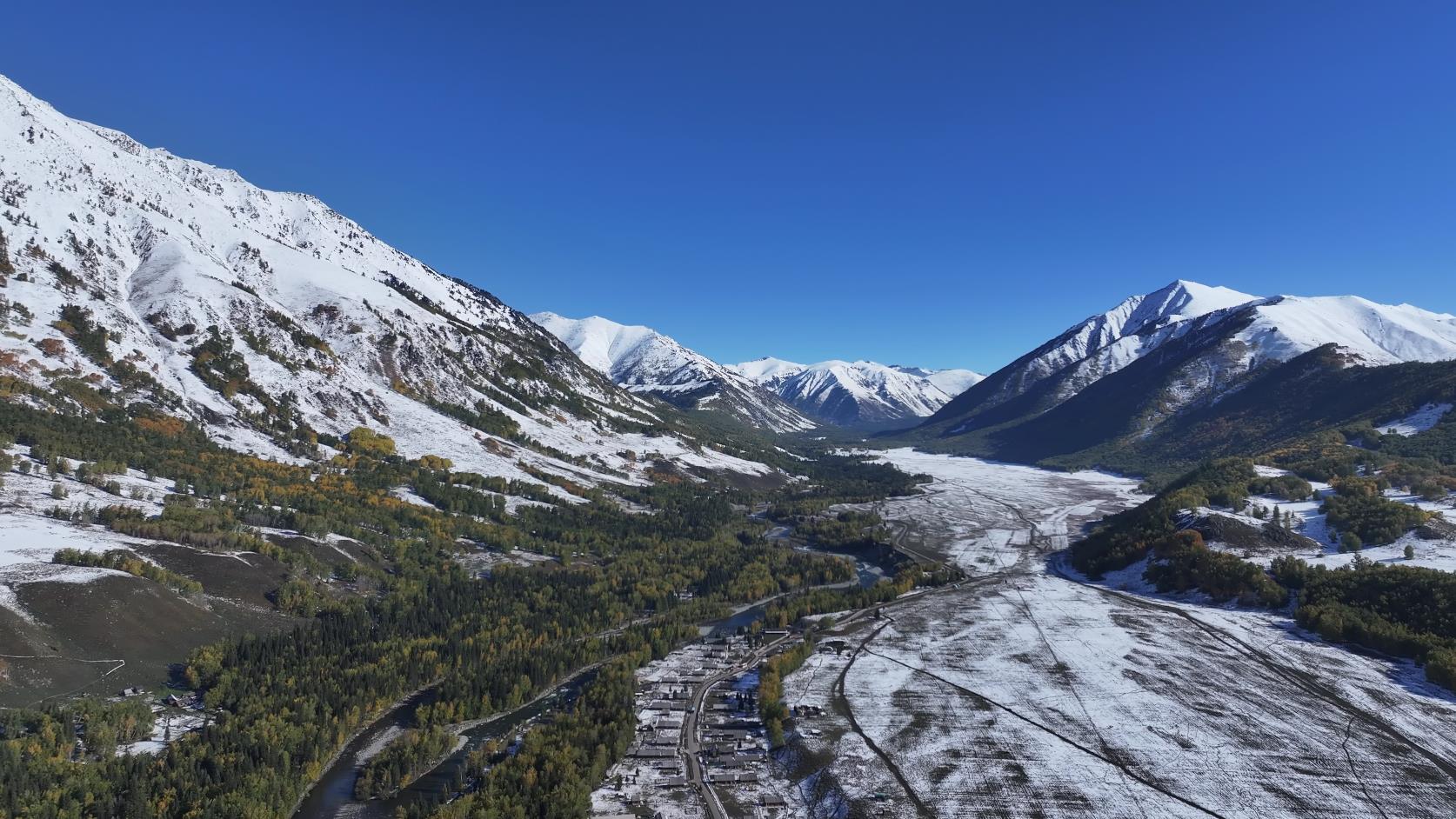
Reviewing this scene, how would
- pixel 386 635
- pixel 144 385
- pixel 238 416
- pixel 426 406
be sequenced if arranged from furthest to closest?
pixel 426 406 → pixel 238 416 → pixel 144 385 → pixel 386 635

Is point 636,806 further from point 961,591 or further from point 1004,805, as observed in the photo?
point 961,591

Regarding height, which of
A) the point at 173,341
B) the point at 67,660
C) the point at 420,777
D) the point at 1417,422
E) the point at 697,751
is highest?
the point at 173,341

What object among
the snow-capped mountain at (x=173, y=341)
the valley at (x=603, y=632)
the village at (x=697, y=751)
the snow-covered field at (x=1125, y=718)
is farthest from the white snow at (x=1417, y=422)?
the snow-capped mountain at (x=173, y=341)

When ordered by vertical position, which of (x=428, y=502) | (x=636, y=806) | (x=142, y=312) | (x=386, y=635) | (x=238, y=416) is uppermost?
(x=142, y=312)

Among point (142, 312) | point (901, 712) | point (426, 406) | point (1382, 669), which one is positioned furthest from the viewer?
point (426, 406)

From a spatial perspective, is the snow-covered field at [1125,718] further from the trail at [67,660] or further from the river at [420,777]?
the trail at [67,660]

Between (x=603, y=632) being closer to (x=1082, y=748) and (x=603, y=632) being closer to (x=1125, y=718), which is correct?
(x=1082, y=748)

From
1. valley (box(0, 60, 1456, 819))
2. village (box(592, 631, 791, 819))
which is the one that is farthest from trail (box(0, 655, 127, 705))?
village (box(592, 631, 791, 819))

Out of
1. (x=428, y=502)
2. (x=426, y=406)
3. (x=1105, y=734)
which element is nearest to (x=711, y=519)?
(x=428, y=502)

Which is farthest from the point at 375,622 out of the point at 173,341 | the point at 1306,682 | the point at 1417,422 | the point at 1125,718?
the point at 1417,422
